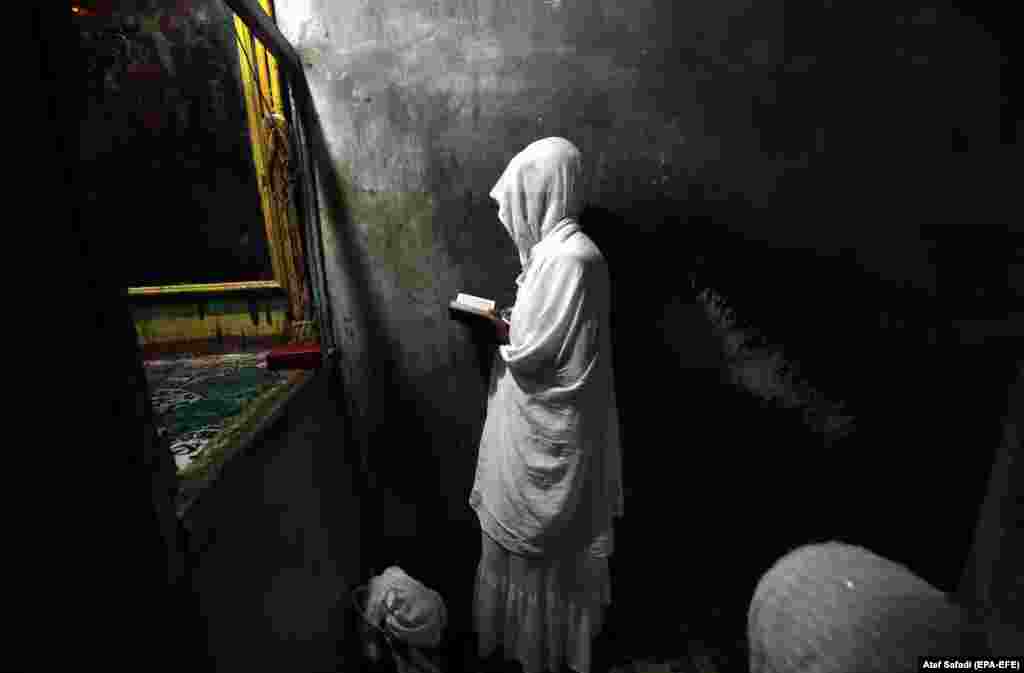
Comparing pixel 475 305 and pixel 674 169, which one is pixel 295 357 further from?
pixel 674 169

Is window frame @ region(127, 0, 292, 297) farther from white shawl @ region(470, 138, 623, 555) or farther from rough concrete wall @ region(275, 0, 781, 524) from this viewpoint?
white shawl @ region(470, 138, 623, 555)

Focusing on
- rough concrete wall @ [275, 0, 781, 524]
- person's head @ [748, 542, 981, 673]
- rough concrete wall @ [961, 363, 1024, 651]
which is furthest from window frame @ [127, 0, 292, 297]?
rough concrete wall @ [961, 363, 1024, 651]

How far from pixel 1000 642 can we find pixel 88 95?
3450 millimetres

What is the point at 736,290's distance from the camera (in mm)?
1928

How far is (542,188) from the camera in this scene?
1.56m

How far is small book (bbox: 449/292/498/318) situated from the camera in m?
1.80

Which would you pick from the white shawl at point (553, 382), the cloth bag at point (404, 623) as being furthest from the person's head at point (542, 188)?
the cloth bag at point (404, 623)

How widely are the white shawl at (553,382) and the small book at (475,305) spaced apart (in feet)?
0.58

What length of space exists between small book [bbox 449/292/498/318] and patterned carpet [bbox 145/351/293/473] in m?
0.76

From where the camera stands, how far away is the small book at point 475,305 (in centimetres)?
180

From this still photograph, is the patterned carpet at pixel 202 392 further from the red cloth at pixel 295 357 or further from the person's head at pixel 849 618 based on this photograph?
the person's head at pixel 849 618

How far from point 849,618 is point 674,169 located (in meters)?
1.66

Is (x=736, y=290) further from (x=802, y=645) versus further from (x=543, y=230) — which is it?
(x=802, y=645)

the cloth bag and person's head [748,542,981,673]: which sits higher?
person's head [748,542,981,673]
